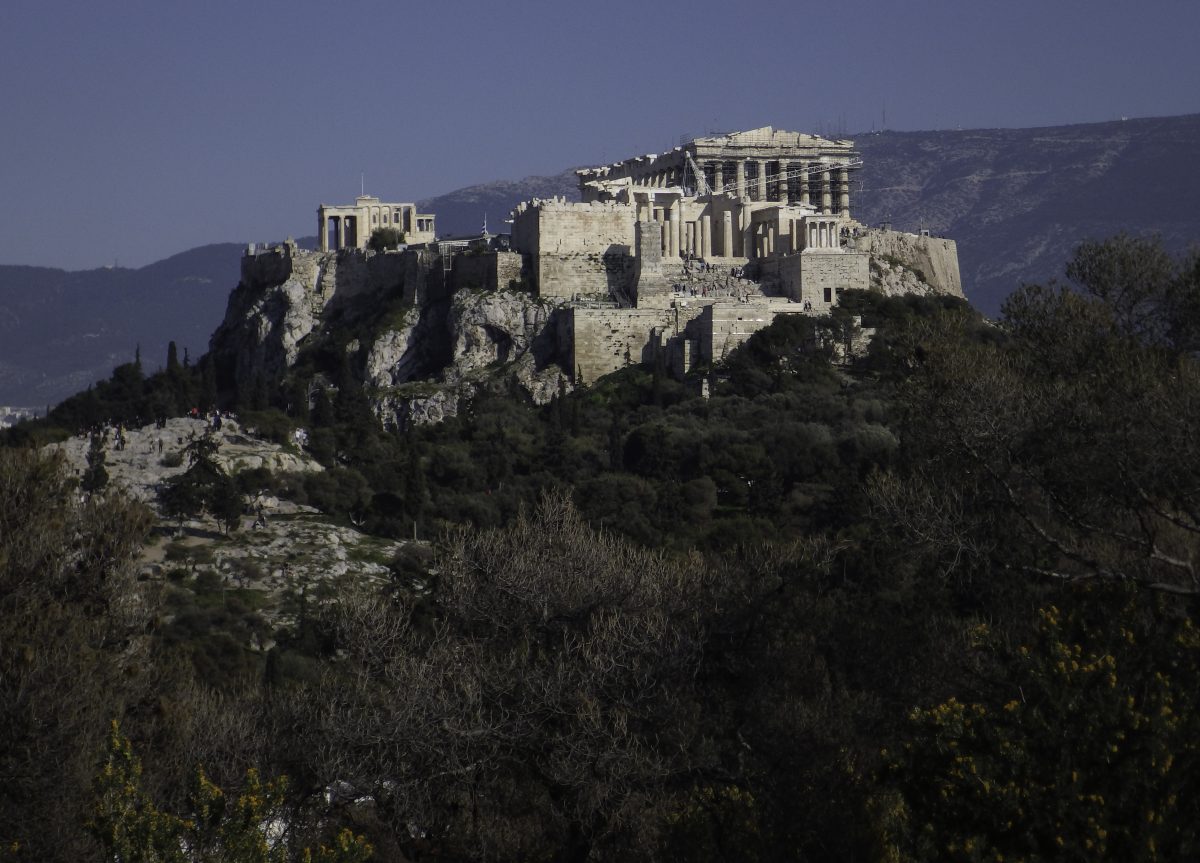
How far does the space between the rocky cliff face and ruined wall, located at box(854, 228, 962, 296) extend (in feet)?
46.9

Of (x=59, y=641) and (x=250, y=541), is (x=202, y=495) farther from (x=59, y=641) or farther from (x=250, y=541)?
(x=59, y=641)

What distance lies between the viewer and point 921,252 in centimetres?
7625

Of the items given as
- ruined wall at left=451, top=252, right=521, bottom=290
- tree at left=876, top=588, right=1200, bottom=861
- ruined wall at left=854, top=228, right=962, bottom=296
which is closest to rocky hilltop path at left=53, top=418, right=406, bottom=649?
ruined wall at left=451, top=252, right=521, bottom=290

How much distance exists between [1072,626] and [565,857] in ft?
29.2

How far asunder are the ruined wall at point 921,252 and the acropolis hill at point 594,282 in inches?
3.7

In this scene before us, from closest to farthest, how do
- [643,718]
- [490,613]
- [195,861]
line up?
[195,861]
[643,718]
[490,613]

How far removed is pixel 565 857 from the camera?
966 inches

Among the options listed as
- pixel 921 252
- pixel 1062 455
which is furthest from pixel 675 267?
pixel 1062 455

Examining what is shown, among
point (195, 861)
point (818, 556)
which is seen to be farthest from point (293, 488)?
point (195, 861)

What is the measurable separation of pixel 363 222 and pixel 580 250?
49.4ft

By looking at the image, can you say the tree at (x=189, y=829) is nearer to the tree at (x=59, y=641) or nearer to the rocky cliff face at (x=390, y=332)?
the tree at (x=59, y=641)

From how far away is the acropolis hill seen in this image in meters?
65.9

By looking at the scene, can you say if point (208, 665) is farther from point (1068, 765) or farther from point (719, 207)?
point (719, 207)

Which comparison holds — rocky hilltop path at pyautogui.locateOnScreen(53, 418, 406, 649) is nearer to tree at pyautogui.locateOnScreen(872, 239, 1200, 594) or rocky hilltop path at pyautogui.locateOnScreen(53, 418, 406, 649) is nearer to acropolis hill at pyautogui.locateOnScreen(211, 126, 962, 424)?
acropolis hill at pyautogui.locateOnScreen(211, 126, 962, 424)
